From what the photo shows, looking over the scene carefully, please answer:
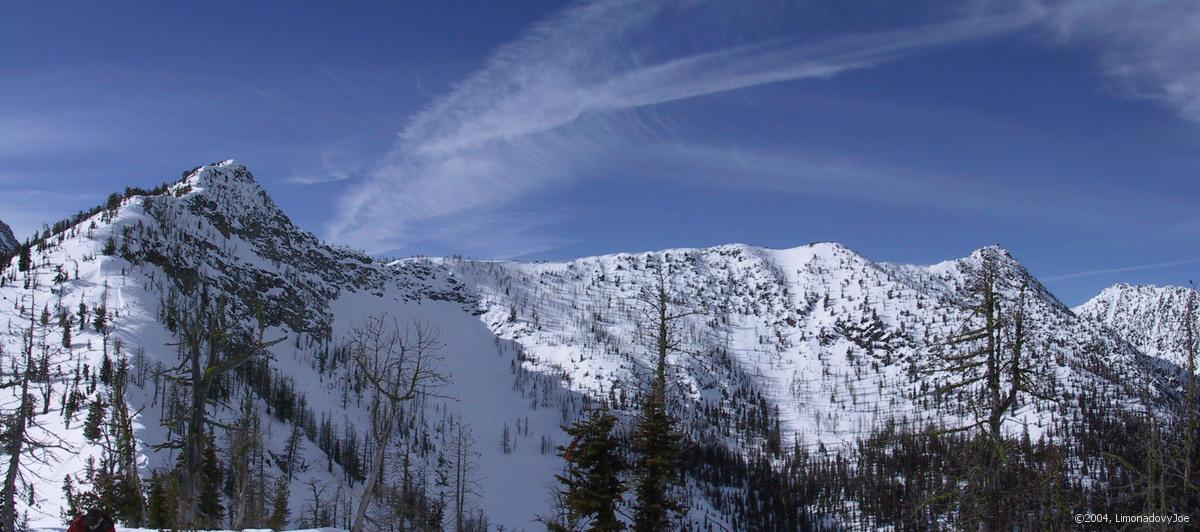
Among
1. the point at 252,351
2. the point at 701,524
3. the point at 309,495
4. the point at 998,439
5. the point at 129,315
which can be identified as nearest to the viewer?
the point at 998,439

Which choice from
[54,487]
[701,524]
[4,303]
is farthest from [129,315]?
[701,524]

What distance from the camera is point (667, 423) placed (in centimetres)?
2562

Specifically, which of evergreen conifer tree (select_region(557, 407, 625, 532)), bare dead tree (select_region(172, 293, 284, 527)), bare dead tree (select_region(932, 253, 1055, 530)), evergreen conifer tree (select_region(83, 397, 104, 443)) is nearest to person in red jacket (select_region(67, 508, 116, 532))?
bare dead tree (select_region(172, 293, 284, 527))

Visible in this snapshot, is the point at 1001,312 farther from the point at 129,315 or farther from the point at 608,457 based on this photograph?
the point at 129,315

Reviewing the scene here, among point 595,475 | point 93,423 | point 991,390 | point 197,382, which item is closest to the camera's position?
point 991,390

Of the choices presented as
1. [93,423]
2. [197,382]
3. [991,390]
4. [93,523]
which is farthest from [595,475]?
[93,423]

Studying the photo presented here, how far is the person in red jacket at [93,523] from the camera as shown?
22078 millimetres

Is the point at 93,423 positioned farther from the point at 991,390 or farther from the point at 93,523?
the point at 991,390

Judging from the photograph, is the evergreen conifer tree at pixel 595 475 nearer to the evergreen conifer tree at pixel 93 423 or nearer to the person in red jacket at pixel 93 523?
the person in red jacket at pixel 93 523

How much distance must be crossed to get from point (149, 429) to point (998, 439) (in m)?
128

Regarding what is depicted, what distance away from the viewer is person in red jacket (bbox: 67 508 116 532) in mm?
22078

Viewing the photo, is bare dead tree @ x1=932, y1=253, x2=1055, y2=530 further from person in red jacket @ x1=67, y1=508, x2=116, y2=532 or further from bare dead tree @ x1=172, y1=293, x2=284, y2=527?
person in red jacket @ x1=67, y1=508, x2=116, y2=532

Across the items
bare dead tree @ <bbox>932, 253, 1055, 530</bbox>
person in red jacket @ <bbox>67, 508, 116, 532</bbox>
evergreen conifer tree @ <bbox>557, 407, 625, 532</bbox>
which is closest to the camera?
bare dead tree @ <bbox>932, 253, 1055, 530</bbox>

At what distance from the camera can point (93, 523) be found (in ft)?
73.4
